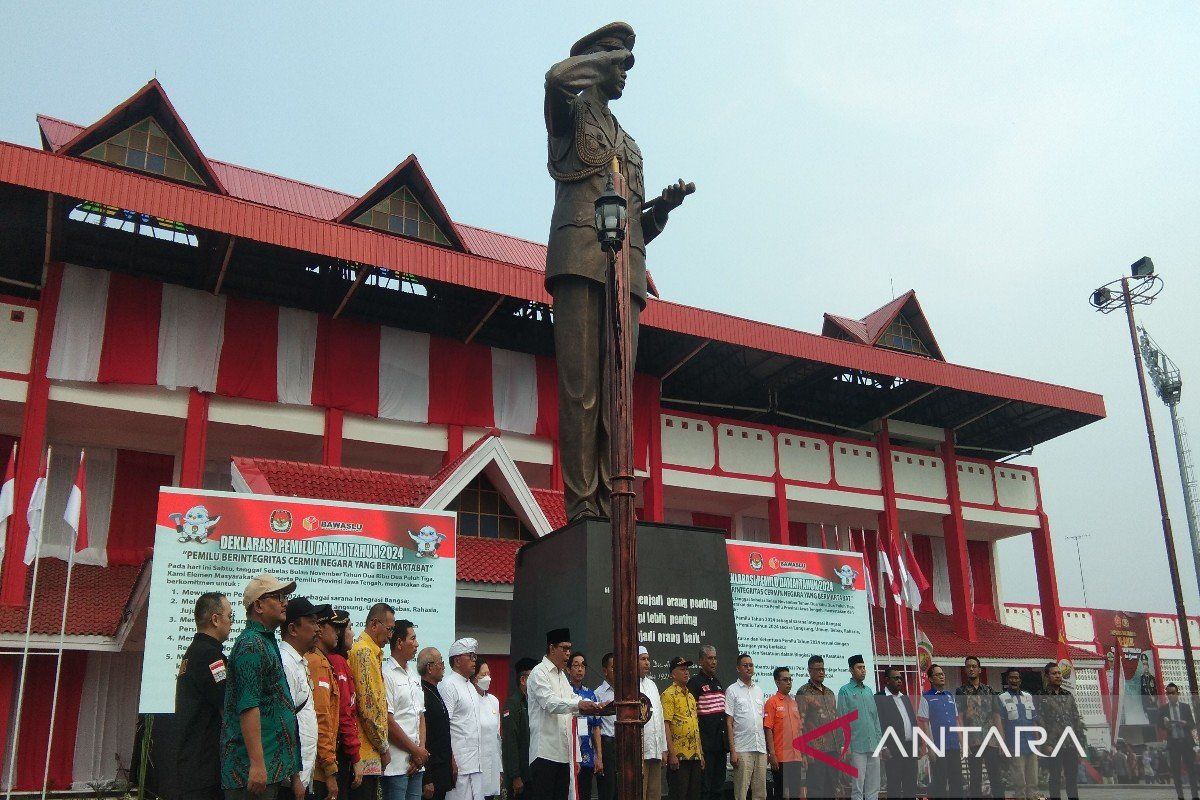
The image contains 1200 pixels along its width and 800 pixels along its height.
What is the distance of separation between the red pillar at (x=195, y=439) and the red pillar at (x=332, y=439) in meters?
1.97

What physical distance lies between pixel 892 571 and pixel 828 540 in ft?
24.7

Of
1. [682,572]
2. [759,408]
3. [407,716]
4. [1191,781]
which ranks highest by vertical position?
[759,408]

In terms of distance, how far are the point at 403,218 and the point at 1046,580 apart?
60.7 ft

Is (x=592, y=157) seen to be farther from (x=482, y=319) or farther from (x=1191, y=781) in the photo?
(x=482, y=319)

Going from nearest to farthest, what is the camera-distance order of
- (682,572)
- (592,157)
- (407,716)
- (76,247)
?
(407,716)
(682,572)
(592,157)
(76,247)

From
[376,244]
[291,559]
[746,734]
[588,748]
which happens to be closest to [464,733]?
[588,748]

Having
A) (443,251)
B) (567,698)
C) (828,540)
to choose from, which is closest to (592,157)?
(567,698)

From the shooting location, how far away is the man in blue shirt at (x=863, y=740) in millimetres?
7875

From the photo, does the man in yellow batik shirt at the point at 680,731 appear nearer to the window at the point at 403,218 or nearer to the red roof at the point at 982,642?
the window at the point at 403,218

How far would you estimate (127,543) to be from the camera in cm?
1794

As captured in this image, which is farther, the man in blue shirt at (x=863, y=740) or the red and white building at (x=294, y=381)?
the red and white building at (x=294, y=381)

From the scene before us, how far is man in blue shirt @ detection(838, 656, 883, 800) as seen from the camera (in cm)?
788

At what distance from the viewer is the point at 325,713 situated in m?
4.94

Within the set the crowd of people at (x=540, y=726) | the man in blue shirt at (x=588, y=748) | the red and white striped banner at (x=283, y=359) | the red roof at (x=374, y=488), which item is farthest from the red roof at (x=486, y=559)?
the man in blue shirt at (x=588, y=748)
